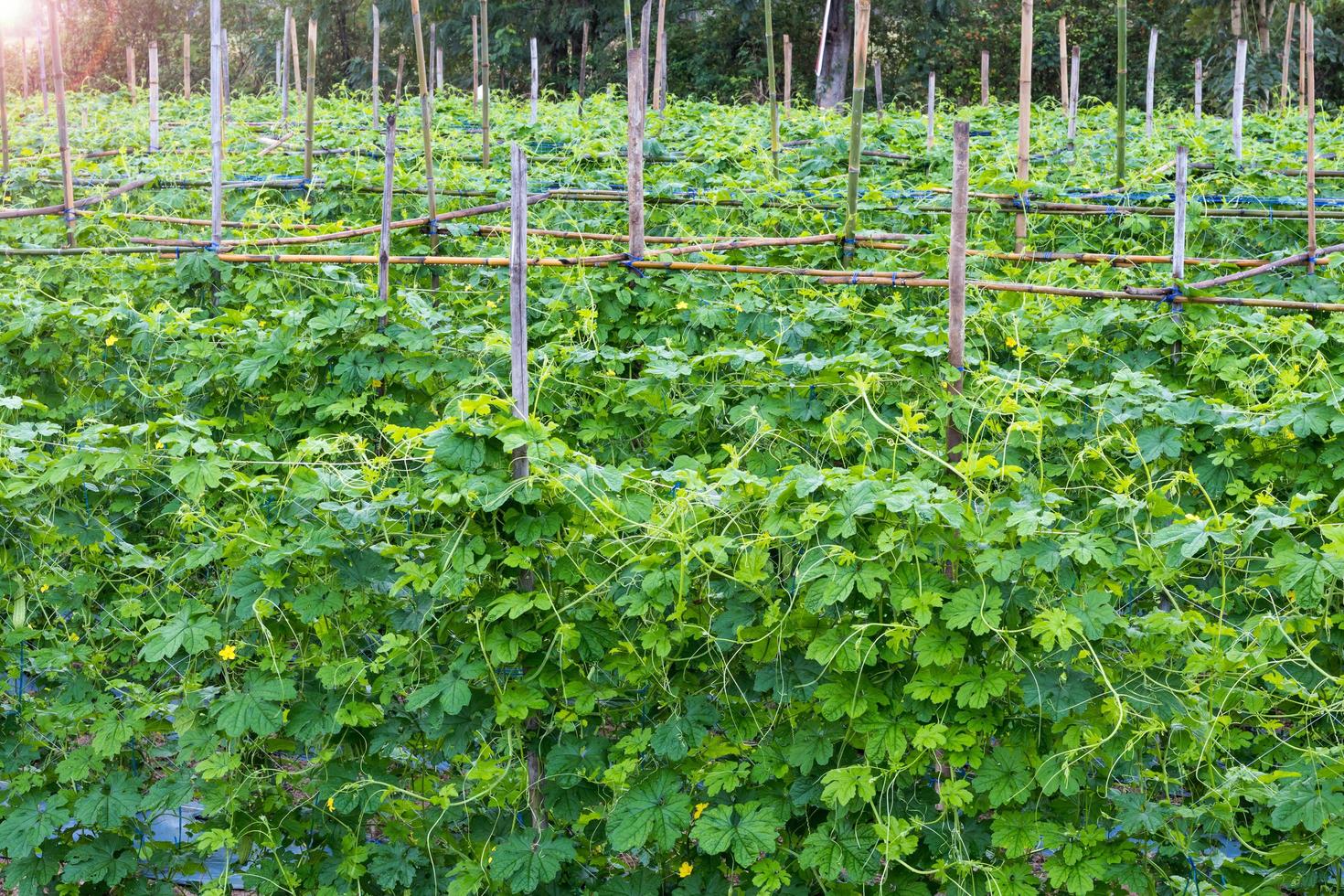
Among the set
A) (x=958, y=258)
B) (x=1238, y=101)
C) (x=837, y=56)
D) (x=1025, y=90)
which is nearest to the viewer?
(x=958, y=258)

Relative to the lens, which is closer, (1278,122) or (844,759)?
(844,759)

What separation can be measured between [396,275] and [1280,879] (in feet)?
15.4

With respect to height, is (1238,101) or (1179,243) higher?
(1238,101)

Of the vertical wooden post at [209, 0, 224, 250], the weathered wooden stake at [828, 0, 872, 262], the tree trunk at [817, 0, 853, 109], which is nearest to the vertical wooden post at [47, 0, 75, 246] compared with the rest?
the vertical wooden post at [209, 0, 224, 250]

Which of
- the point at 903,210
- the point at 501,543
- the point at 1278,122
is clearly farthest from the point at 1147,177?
the point at 501,543

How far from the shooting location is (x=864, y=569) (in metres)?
2.66

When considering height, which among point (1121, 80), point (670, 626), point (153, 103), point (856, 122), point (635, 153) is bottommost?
point (670, 626)

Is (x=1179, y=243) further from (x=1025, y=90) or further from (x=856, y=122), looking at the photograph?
(x=856, y=122)

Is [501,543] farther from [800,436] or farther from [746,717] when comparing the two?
[800,436]

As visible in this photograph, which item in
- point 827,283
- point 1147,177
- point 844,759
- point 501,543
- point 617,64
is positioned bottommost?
point 844,759

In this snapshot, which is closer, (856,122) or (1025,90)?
(856,122)

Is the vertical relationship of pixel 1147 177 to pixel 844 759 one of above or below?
above

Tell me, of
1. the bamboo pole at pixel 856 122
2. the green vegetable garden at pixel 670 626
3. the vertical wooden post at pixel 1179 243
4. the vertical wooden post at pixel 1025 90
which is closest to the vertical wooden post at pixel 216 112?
the green vegetable garden at pixel 670 626

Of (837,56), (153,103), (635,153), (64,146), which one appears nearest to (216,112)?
(64,146)
